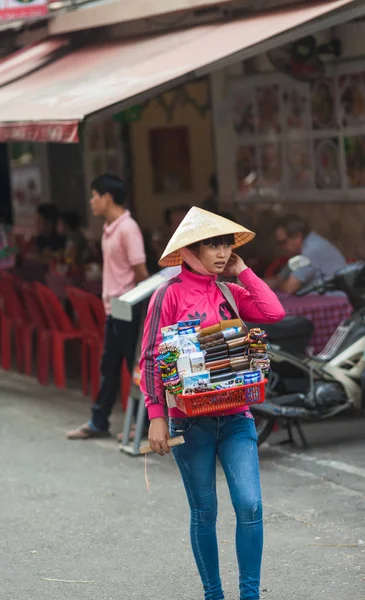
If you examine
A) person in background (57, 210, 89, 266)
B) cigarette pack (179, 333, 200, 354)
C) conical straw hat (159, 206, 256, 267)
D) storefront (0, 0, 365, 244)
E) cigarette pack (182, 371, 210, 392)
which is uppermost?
storefront (0, 0, 365, 244)

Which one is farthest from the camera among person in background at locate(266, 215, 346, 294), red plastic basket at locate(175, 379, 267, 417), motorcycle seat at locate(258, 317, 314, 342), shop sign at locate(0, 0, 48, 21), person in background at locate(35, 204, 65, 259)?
person in background at locate(35, 204, 65, 259)

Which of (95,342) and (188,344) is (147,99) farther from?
(188,344)

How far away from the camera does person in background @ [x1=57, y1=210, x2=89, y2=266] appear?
13156 millimetres

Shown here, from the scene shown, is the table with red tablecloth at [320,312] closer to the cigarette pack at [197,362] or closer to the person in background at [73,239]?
the person in background at [73,239]

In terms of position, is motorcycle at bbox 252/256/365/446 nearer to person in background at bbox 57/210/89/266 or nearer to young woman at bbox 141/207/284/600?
young woman at bbox 141/207/284/600

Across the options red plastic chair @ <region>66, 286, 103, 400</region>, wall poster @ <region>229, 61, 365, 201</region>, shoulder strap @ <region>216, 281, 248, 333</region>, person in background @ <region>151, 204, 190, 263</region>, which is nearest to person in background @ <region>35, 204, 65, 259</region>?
person in background @ <region>151, 204, 190, 263</region>

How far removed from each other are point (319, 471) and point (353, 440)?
91 cm

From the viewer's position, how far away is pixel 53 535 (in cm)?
666

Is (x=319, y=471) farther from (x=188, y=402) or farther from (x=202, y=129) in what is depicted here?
(x=202, y=129)

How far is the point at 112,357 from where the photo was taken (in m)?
8.82

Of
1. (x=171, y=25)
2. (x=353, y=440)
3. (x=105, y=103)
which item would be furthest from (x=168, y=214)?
(x=353, y=440)

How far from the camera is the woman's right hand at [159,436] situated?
195 inches

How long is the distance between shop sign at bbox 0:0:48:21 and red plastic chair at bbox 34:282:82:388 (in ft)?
12.5

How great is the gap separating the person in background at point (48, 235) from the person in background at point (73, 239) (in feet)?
0.31
